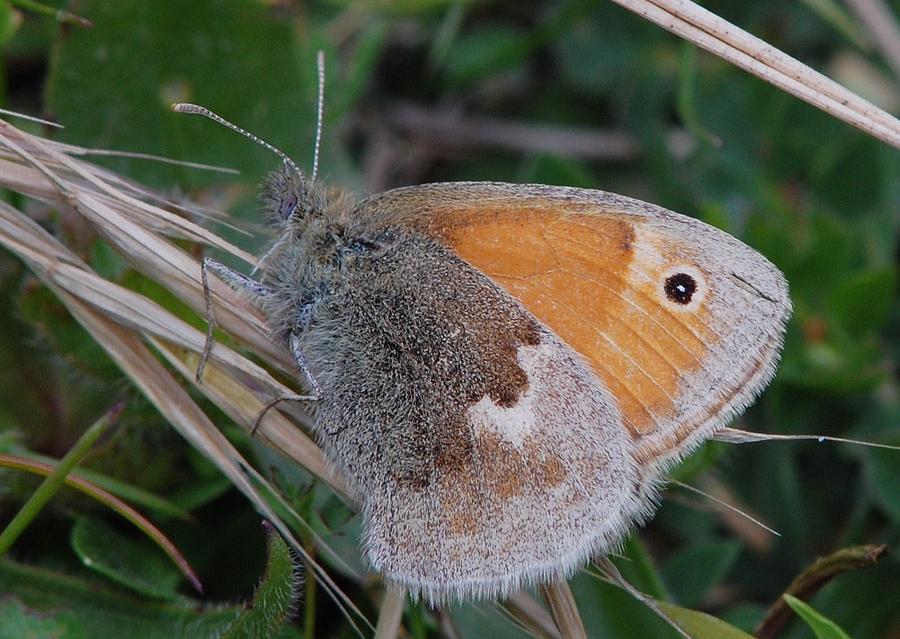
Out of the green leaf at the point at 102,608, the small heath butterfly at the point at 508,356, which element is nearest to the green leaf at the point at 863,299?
the small heath butterfly at the point at 508,356

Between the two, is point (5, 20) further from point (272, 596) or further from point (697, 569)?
point (697, 569)

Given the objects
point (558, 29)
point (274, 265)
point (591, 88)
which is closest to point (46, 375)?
point (274, 265)

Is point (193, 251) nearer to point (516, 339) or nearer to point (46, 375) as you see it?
point (46, 375)

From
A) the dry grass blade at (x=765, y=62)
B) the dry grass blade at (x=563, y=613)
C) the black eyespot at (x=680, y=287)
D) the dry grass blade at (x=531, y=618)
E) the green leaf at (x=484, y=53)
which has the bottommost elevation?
the dry grass blade at (x=531, y=618)

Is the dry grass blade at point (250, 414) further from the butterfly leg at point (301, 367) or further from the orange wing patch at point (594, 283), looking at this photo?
the orange wing patch at point (594, 283)

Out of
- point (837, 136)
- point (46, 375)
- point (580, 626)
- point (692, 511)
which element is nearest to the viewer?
point (580, 626)

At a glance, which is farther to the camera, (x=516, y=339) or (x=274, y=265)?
(x=274, y=265)
